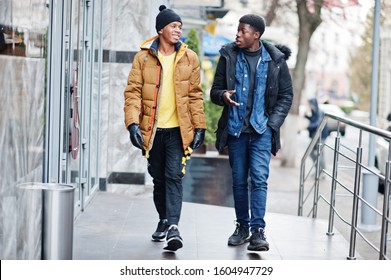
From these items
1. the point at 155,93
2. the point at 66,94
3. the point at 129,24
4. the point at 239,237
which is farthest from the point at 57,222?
the point at 129,24

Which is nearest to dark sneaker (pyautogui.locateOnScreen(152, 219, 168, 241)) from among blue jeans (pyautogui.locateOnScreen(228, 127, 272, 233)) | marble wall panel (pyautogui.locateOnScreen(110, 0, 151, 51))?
blue jeans (pyautogui.locateOnScreen(228, 127, 272, 233))

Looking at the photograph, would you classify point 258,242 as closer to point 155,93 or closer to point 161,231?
point 161,231

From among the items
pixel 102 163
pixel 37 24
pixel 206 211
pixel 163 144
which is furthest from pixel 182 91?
pixel 102 163

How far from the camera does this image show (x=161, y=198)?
721 centimetres

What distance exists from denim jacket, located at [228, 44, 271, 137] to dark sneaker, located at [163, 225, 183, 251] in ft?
2.64

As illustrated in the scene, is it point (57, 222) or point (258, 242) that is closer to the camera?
point (57, 222)

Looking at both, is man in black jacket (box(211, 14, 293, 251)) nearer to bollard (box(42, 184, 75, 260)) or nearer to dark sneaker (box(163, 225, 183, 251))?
dark sneaker (box(163, 225, 183, 251))

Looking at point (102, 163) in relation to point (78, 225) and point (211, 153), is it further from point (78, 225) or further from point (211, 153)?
point (211, 153)

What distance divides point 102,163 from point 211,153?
31.3 feet

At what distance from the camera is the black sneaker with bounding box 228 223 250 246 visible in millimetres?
7312

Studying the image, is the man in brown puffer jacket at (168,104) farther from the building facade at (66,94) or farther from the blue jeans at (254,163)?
the building facade at (66,94)

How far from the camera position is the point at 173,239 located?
6828mm

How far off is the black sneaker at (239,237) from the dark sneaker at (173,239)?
567mm

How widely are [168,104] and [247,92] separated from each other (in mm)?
581
